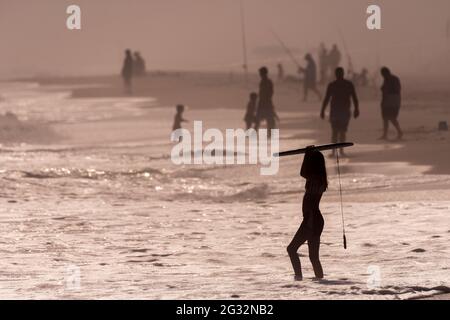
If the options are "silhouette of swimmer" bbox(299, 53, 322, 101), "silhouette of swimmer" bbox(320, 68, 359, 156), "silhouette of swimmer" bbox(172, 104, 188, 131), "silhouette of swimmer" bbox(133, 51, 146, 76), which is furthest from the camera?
"silhouette of swimmer" bbox(133, 51, 146, 76)

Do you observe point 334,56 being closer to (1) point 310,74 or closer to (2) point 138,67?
(1) point 310,74

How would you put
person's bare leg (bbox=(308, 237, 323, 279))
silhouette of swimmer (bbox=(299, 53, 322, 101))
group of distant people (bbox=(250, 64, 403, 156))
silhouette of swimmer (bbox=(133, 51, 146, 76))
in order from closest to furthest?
1. person's bare leg (bbox=(308, 237, 323, 279))
2. group of distant people (bbox=(250, 64, 403, 156))
3. silhouette of swimmer (bbox=(299, 53, 322, 101))
4. silhouette of swimmer (bbox=(133, 51, 146, 76))

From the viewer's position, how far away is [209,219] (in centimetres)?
1822

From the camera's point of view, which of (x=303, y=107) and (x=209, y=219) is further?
(x=303, y=107)

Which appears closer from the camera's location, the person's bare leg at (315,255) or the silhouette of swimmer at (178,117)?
the person's bare leg at (315,255)

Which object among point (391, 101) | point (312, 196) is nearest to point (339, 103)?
point (391, 101)

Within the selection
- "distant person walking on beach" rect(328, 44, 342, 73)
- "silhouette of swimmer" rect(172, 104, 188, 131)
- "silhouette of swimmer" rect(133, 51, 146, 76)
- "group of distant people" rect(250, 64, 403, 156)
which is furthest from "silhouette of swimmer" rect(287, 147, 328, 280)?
"silhouette of swimmer" rect(133, 51, 146, 76)

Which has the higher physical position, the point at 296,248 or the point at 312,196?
the point at 312,196

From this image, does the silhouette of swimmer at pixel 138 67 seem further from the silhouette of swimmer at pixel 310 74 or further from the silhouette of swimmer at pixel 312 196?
the silhouette of swimmer at pixel 312 196

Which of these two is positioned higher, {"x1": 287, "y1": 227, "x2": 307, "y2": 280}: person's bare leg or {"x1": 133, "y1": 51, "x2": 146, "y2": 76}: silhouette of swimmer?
{"x1": 133, "y1": 51, "x2": 146, "y2": 76}: silhouette of swimmer

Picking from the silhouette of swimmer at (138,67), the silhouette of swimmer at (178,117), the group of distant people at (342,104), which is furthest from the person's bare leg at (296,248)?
the silhouette of swimmer at (138,67)

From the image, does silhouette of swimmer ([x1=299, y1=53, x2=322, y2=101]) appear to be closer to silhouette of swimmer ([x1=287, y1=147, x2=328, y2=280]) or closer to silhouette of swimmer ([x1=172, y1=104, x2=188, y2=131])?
silhouette of swimmer ([x1=172, y1=104, x2=188, y2=131])

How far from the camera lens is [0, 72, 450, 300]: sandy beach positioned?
13.0m

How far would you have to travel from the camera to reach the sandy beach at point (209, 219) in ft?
42.8
